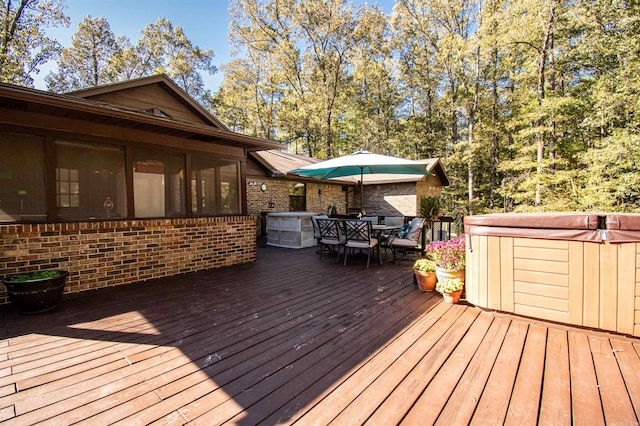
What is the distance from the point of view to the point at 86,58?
17391 mm

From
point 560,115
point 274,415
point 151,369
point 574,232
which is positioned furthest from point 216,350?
point 560,115

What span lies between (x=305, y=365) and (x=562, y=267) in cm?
264

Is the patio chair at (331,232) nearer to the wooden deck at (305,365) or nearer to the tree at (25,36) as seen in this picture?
the wooden deck at (305,365)

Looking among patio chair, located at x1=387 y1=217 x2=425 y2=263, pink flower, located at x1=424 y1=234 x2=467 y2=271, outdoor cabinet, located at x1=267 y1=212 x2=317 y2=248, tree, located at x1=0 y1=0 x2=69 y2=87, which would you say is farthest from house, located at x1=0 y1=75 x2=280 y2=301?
tree, located at x1=0 y1=0 x2=69 y2=87

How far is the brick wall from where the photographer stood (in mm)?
3752

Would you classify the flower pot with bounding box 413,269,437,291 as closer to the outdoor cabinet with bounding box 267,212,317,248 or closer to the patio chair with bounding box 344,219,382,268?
the patio chair with bounding box 344,219,382,268

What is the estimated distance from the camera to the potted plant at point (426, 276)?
13.6 ft

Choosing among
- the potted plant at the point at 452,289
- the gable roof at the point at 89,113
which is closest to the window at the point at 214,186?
the gable roof at the point at 89,113

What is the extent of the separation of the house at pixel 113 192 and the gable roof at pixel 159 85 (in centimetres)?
290

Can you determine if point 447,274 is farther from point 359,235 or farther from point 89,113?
point 89,113

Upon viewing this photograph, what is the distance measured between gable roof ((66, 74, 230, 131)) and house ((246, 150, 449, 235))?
2020mm

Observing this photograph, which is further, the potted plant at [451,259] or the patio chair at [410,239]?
the patio chair at [410,239]

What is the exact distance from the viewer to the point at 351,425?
1.61 metres

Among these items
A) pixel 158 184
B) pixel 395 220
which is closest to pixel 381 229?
pixel 395 220
